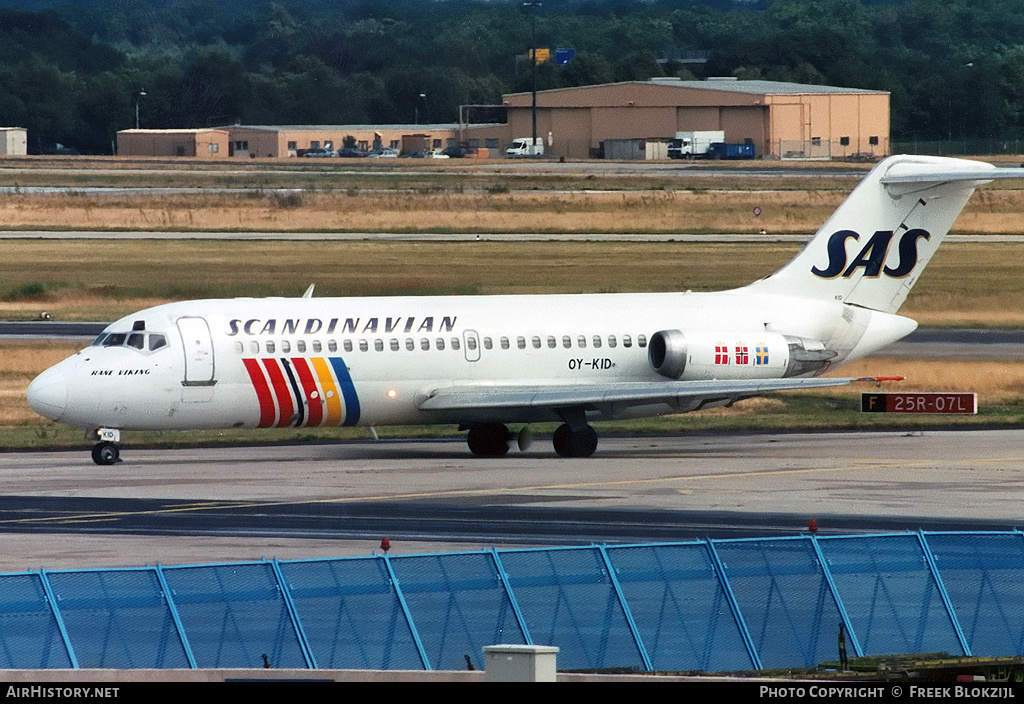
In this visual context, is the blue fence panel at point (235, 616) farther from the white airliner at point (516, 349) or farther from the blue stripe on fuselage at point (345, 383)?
the blue stripe on fuselage at point (345, 383)

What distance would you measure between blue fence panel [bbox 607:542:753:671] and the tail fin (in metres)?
23.7

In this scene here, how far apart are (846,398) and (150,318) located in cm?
2200

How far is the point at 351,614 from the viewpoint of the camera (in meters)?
19.5

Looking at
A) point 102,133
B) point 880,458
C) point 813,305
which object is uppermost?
point 102,133

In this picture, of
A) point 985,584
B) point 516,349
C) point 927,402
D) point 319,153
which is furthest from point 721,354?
point 319,153

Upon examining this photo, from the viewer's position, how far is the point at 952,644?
20.7 metres

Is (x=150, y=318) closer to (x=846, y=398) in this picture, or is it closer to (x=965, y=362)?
(x=846, y=398)

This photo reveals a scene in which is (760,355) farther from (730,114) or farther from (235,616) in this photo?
(730,114)

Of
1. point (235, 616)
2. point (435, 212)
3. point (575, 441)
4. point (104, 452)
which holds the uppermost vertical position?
point (435, 212)

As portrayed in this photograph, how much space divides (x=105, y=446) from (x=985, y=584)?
22914 mm

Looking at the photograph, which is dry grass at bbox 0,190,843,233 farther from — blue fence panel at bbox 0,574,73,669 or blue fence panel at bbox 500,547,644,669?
blue fence panel at bbox 0,574,73,669

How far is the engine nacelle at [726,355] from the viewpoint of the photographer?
41.6 meters

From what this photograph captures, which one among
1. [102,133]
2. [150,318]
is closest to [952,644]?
[150,318]

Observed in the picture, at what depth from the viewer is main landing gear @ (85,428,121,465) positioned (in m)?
38.9
